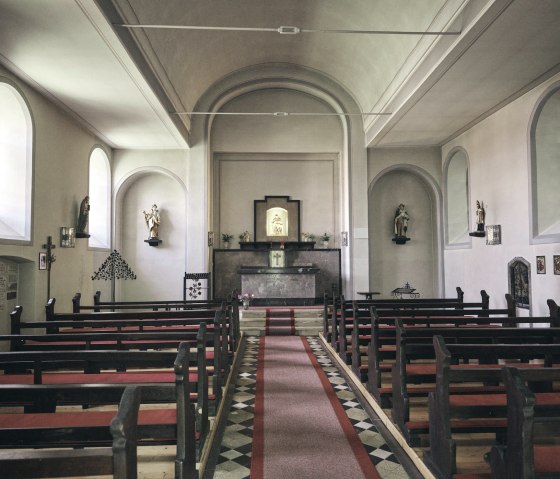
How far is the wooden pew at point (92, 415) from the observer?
2139mm

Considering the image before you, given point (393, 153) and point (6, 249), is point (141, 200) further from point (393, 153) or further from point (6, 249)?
point (393, 153)

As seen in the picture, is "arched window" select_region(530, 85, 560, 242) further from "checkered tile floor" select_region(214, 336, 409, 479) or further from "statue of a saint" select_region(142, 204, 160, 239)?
"statue of a saint" select_region(142, 204, 160, 239)

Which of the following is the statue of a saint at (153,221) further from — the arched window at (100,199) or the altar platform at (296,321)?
the altar platform at (296,321)

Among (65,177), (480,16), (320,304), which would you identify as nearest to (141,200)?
(65,177)

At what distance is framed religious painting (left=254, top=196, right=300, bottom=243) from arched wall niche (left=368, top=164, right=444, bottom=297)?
2211mm

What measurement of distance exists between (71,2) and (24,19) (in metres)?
0.85

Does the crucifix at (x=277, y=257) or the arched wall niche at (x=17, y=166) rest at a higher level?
the arched wall niche at (x=17, y=166)

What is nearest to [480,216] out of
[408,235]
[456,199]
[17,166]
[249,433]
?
[456,199]

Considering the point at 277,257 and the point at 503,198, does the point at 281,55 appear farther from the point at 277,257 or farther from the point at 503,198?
the point at 503,198

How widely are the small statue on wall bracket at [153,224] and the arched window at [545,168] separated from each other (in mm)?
9006

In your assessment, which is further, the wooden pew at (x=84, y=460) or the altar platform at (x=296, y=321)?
the altar platform at (x=296, y=321)

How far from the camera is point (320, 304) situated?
11906 millimetres

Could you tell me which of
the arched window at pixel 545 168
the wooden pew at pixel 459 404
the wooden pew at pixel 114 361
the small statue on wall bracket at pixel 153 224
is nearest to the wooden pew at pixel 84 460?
the wooden pew at pixel 114 361

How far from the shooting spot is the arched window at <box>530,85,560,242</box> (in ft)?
25.1
